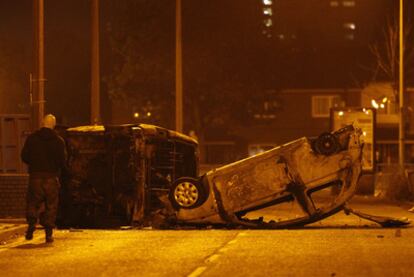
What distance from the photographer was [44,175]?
12922mm

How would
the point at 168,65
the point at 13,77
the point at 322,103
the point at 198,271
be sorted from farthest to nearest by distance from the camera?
1. the point at 13,77
2. the point at 322,103
3. the point at 168,65
4. the point at 198,271

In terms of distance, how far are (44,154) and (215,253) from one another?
3.17 metres

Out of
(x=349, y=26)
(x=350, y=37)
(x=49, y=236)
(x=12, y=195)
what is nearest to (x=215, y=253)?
(x=49, y=236)

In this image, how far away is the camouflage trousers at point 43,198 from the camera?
42.3 ft

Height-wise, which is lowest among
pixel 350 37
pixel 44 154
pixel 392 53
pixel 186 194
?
pixel 186 194

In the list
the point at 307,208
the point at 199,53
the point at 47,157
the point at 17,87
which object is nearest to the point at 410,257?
the point at 307,208

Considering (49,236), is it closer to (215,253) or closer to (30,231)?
(30,231)

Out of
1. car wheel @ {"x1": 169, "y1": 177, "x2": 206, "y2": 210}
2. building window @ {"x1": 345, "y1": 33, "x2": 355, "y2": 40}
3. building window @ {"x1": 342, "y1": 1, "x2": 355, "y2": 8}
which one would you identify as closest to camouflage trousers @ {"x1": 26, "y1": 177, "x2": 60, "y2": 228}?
car wheel @ {"x1": 169, "y1": 177, "x2": 206, "y2": 210}

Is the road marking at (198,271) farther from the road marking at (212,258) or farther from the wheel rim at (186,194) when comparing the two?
the wheel rim at (186,194)

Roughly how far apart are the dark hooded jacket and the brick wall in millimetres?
4024

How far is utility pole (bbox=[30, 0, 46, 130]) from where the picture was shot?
16.8 metres

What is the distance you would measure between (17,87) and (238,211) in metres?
52.3

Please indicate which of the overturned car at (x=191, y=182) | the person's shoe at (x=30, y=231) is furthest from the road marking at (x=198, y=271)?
the overturned car at (x=191, y=182)

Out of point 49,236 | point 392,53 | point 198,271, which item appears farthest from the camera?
point 392,53
